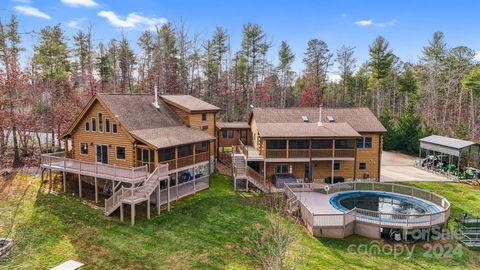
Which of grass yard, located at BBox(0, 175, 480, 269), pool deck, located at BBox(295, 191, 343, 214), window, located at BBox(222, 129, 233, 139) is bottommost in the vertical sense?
grass yard, located at BBox(0, 175, 480, 269)

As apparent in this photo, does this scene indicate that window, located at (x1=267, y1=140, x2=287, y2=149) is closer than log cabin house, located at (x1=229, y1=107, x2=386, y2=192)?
No

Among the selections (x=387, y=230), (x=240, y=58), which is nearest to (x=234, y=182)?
(x=387, y=230)

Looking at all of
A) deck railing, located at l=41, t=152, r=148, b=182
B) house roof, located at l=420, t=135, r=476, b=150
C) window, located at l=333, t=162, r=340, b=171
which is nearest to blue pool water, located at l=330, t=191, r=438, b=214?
window, located at l=333, t=162, r=340, b=171

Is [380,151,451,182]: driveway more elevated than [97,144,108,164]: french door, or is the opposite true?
[97,144,108,164]: french door

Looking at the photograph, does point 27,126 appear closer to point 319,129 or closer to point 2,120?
point 2,120

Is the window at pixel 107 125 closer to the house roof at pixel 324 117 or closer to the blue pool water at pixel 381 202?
the house roof at pixel 324 117

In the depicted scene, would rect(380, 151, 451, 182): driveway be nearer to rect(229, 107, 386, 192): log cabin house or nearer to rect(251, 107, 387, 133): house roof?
rect(229, 107, 386, 192): log cabin house

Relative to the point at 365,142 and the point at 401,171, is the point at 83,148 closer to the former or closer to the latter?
the point at 365,142
